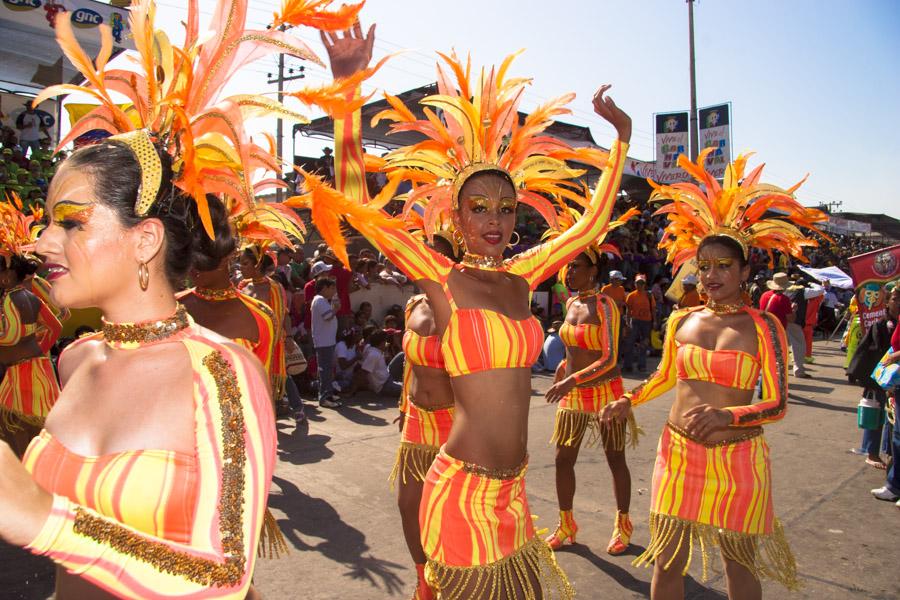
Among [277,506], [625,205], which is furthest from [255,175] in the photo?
[625,205]

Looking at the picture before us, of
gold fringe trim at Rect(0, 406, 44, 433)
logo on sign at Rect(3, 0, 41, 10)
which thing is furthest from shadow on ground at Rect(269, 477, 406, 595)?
logo on sign at Rect(3, 0, 41, 10)

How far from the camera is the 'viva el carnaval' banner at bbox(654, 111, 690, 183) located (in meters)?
20.6

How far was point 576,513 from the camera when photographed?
520 centimetres

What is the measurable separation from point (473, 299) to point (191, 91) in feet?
4.33

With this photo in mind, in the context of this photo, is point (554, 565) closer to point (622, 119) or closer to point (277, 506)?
point (622, 119)

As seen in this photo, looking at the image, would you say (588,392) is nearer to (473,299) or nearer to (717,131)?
(473,299)

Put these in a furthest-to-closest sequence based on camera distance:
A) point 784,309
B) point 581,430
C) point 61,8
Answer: point 61,8, point 784,309, point 581,430

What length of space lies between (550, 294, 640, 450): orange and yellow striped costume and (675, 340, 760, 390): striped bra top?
1.35 m

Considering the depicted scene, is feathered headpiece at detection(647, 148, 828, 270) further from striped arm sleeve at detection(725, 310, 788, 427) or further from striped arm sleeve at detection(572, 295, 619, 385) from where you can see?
striped arm sleeve at detection(572, 295, 619, 385)

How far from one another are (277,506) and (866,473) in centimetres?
562

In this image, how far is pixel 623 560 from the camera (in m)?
4.38

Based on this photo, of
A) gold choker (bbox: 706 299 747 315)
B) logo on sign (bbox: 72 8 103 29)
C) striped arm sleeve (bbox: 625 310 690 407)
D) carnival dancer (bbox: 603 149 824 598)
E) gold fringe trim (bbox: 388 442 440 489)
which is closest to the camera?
carnival dancer (bbox: 603 149 824 598)

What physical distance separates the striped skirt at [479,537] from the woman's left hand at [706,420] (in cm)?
98

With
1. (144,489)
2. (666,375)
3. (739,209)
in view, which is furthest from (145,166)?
(739,209)
